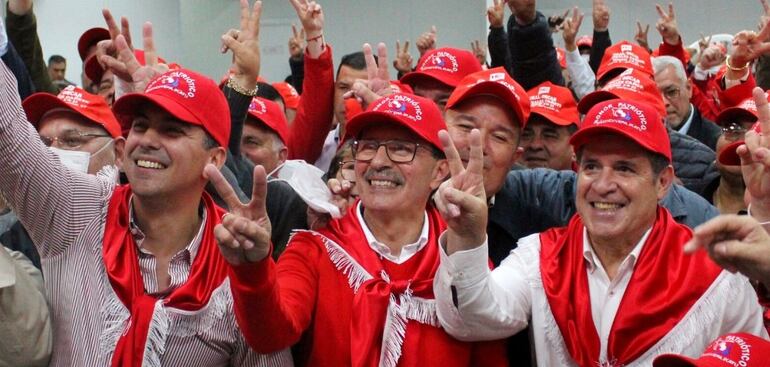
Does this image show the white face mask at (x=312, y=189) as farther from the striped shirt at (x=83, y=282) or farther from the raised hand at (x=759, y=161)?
the raised hand at (x=759, y=161)

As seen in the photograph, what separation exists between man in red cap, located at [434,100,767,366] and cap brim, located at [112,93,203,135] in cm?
74

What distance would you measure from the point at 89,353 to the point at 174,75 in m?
0.78

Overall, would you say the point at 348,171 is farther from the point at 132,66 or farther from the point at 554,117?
the point at 554,117

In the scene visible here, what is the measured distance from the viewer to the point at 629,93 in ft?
13.9

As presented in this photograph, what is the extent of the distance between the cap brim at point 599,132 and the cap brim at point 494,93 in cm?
54

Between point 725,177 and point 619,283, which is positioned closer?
point 619,283

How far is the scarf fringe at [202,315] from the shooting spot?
266 centimetres

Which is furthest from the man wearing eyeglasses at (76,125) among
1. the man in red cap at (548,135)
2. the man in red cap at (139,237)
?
the man in red cap at (548,135)

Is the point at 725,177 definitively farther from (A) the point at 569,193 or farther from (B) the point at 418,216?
(B) the point at 418,216

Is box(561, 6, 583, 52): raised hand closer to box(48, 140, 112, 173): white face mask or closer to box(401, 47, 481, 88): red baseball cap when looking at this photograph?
box(401, 47, 481, 88): red baseball cap

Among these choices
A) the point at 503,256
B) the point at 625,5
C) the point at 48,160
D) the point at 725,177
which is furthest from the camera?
the point at 625,5

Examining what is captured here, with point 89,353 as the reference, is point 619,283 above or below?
above

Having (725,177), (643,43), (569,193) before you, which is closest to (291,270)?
(569,193)

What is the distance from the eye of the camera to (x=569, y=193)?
3.55 m
